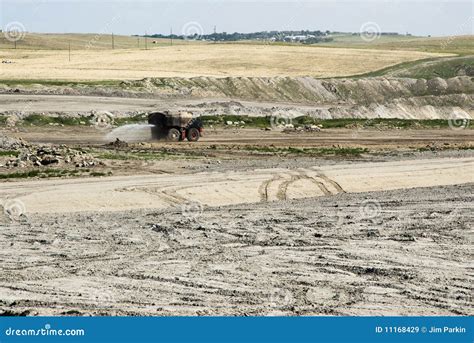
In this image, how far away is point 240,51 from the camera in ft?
387

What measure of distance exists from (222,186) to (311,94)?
5165 centimetres

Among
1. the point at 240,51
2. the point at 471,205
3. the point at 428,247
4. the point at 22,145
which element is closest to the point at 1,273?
the point at 428,247

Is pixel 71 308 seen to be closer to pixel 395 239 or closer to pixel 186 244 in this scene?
pixel 186 244

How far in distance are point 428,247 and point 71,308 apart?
1022cm
